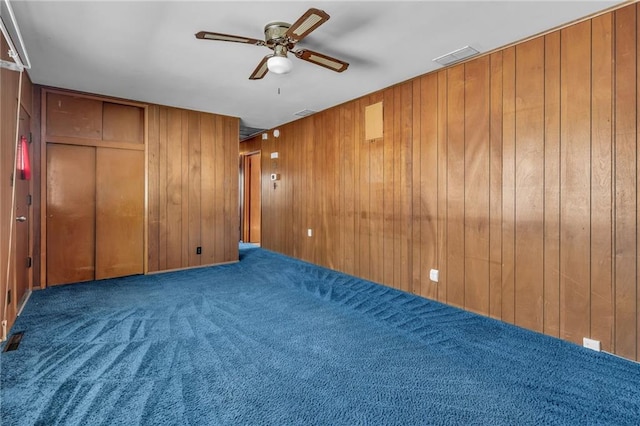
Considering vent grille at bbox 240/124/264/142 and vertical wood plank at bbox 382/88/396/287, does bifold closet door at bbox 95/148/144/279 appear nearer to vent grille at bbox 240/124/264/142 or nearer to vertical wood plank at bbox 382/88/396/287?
vent grille at bbox 240/124/264/142

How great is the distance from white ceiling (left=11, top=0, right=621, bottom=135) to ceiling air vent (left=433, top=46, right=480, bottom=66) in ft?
0.21

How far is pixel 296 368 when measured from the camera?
7.00 feet

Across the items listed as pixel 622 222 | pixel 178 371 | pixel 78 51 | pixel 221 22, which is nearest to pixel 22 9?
pixel 78 51

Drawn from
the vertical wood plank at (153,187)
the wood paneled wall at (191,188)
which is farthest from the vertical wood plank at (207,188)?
the vertical wood plank at (153,187)

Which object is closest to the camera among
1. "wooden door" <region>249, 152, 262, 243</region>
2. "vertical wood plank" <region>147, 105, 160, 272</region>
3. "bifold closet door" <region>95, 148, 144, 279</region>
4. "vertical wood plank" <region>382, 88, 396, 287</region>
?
"vertical wood plank" <region>382, 88, 396, 287</region>

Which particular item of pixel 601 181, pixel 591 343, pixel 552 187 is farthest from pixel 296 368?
pixel 601 181

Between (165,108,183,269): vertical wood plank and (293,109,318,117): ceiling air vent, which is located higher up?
(293,109,318,117): ceiling air vent

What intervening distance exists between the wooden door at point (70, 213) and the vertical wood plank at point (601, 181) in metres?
5.52

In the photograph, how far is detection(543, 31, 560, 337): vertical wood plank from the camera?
2543 millimetres

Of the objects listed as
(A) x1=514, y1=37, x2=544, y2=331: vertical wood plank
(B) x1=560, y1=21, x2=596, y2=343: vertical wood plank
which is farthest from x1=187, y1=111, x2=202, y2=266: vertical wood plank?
(B) x1=560, y1=21, x2=596, y2=343: vertical wood plank

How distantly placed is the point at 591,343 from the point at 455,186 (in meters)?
1.68

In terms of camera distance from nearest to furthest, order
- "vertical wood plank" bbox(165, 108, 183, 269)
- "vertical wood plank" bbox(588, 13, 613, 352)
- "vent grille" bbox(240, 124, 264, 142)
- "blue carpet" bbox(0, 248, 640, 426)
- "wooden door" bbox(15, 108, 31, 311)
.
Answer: "blue carpet" bbox(0, 248, 640, 426)
"vertical wood plank" bbox(588, 13, 613, 352)
"wooden door" bbox(15, 108, 31, 311)
"vertical wood plank" bbox(165, 108, 183, 269)
"vent grille" bbox(240, 124, 264, 142)

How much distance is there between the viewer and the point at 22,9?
88.9 inches

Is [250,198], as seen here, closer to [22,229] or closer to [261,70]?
[22,229]
